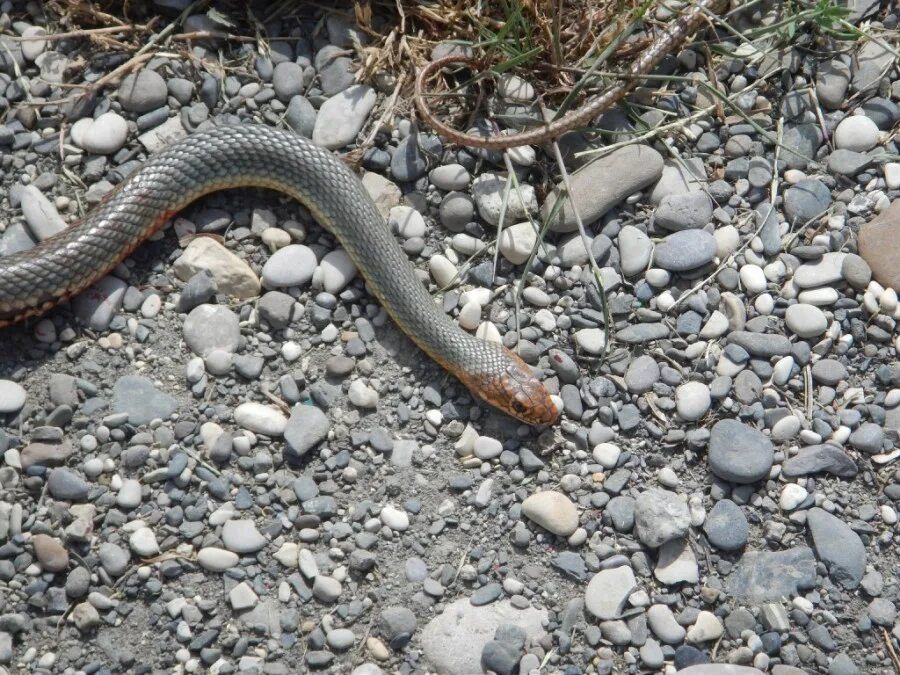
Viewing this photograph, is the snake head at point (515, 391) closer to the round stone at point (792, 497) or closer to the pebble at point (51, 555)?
the round stone at point (792, 497)

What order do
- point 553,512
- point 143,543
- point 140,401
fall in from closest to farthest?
point 143,543, point 553,512, point 140,401

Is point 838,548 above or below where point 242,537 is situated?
above

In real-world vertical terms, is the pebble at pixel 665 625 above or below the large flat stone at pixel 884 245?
below

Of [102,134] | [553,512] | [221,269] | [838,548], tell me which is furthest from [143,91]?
[838,548]

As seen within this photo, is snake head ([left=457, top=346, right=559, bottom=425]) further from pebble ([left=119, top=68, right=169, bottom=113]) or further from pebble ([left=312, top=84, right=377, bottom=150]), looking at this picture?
pebble ([left=119, top=68, right=169, bottom=113])

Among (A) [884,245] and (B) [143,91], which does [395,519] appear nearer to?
(B) [143,91]

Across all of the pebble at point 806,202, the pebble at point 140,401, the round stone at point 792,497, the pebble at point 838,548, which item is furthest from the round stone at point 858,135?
the pebble at point 140,401

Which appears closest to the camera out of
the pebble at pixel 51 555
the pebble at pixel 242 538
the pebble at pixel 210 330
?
the pebble at pixel 51 555

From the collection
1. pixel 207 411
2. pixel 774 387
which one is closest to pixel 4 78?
pixel 207 411
